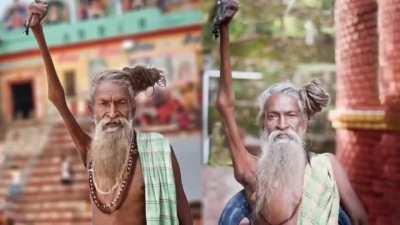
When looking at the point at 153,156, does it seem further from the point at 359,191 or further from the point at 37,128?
the point at 37,128

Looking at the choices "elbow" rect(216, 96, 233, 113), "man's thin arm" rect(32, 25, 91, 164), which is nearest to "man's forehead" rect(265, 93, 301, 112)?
"elbow" rect(216, 96, 233, 113)

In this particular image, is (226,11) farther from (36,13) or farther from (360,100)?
(360,100)

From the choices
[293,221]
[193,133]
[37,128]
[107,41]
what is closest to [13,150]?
[37,128]

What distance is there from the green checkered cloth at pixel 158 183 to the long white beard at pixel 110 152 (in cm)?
9

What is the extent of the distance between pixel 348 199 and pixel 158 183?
812 millimetres

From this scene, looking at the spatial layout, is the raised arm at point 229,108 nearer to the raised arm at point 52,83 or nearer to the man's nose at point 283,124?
the man's nose at point 283,124

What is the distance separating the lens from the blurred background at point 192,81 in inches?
128

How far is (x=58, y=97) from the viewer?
276cm

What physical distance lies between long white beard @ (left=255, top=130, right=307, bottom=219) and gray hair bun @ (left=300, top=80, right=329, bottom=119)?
0.15m

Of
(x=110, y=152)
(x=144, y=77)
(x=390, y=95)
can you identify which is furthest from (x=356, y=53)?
(x=110, y=152)

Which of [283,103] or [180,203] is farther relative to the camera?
[180,203]

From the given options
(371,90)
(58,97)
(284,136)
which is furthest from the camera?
(371,90)

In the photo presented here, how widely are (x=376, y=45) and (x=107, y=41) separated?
2.03 m

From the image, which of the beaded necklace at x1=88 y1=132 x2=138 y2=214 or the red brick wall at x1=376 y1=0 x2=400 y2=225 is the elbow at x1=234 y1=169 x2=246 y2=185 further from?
the red brick wall at x1=376 y1=0 x2=400 y2=225
